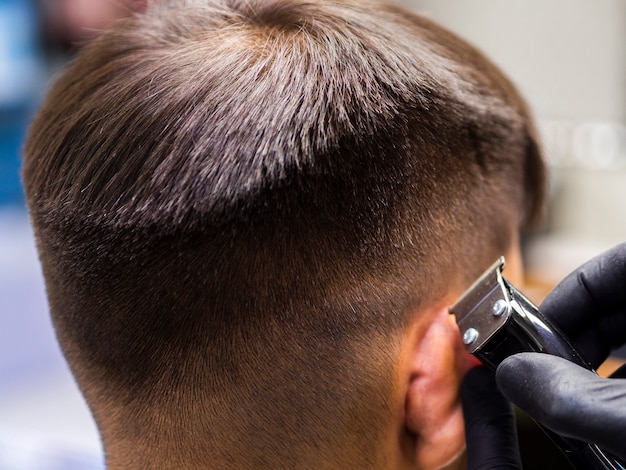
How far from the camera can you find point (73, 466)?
5.51ft

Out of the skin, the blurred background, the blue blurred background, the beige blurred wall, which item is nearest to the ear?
the skin

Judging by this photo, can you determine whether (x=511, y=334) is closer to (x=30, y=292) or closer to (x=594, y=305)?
(x=594, y=305)

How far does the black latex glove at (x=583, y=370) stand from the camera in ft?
1.94

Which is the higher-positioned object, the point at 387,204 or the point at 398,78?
the point at 398,78

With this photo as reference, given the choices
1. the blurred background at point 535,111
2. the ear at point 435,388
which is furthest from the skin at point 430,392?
the blurred background at point 535,111

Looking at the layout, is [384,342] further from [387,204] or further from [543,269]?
[543,269]

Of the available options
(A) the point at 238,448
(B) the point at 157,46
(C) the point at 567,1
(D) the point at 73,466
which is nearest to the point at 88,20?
(C) the point at 567,1

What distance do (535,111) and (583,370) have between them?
8.75ft

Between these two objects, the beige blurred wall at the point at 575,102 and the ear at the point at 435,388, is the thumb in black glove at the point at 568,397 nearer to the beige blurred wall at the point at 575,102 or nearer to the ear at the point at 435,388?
the ear at the point at 435,388

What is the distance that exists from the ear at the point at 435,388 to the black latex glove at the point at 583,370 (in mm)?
108

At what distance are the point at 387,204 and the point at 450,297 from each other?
164 millimetres

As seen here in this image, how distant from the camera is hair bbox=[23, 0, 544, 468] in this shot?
0.69 m

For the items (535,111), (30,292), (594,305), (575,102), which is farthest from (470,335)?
(575,102)

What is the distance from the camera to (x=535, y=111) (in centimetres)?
312
